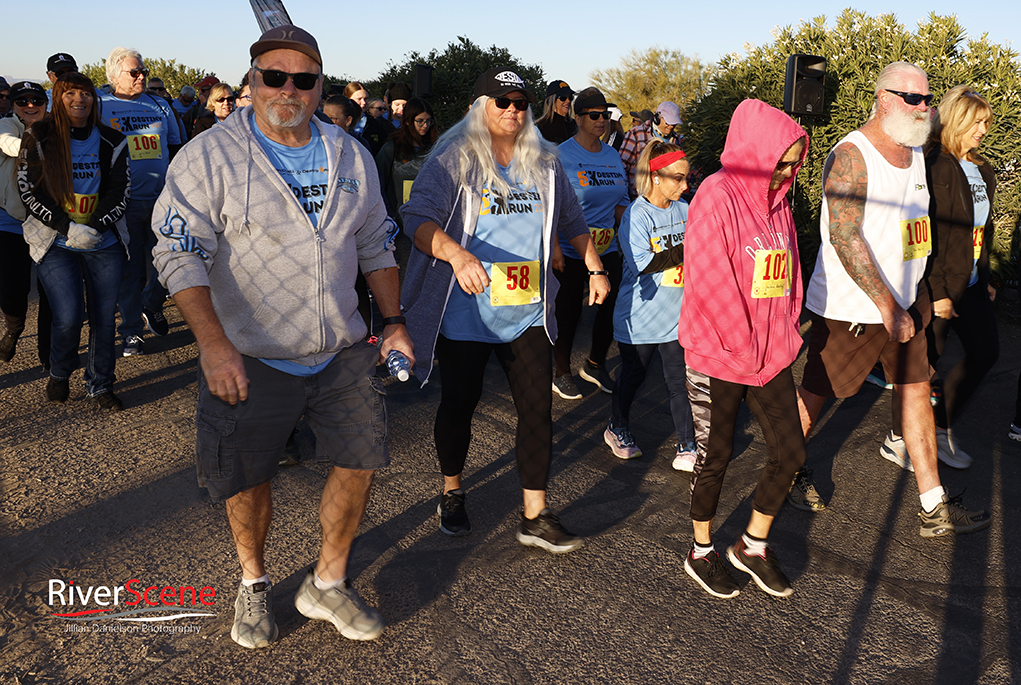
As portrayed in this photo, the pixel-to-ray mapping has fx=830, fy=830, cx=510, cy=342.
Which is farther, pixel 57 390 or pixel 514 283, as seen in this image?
pixel 57 390

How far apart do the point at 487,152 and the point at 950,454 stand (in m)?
3.21

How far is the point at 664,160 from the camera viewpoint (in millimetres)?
4434

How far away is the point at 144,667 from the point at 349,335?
129 cm

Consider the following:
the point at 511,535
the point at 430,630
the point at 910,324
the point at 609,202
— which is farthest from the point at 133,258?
the point at 910,324

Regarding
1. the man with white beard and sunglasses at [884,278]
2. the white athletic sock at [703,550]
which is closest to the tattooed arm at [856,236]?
the man with white beard and sunglasses at [884,278]

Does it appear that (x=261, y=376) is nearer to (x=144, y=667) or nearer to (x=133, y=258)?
(x=144, y=667)

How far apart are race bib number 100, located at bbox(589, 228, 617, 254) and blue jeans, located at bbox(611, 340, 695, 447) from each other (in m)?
1.06

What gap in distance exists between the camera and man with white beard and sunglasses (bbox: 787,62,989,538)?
3.76m

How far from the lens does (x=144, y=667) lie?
276cm

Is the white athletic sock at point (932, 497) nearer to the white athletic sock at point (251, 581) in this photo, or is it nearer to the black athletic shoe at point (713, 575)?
the black athletic shoe at point (713, 575)

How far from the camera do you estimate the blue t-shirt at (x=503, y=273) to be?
3529 millimetres

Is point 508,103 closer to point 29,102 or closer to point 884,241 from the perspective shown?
point 884,241

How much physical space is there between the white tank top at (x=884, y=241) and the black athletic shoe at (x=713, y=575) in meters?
1.39

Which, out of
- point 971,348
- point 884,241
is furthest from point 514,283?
point 971,348
